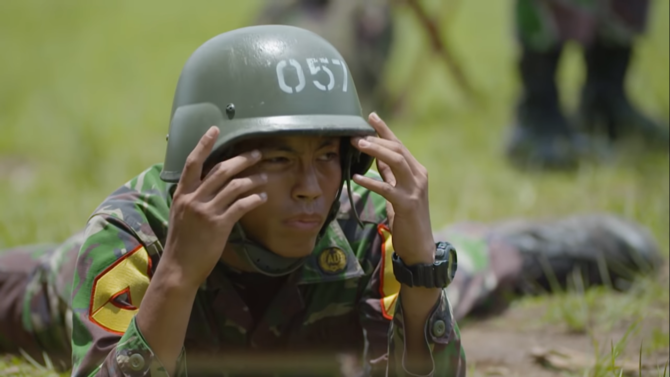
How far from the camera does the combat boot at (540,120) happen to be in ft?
22.8

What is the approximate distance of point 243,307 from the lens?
2814 mm

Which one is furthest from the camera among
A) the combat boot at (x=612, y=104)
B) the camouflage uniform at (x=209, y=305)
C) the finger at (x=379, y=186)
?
the combat boot at (x=612, y=104)

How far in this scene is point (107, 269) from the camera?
100.0 inches

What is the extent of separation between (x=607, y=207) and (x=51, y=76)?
7733mm

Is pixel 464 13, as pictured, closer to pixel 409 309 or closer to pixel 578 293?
→ pixel 578 293

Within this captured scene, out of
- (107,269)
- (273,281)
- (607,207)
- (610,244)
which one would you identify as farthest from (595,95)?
(107,269)

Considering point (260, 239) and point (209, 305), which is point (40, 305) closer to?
point (209, 305)

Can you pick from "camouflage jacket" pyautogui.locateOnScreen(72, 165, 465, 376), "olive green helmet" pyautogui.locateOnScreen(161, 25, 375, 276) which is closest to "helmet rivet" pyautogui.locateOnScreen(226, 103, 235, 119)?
"olive green helmet" pyautogui.locateOnScreen(161, 25, 375, 276)

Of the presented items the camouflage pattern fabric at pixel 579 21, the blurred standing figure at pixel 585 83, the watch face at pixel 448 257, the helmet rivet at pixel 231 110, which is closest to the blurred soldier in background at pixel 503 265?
the helmet rivet at pixel 231 110

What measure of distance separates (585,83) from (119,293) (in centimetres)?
546

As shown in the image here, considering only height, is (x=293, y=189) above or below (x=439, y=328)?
above

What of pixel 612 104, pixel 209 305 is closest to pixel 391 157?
pixel 209 305

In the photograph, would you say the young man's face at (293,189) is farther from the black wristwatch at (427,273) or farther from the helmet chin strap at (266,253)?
the black wristwatch at (427,273)

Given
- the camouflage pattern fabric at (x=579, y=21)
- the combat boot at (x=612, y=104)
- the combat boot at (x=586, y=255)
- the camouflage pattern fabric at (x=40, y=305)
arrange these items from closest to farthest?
the camouflage pattern fabric at (x=40, y=305) < the combat boot at (x=586, y=255) < the camouflage pattern fabric at (x=579, y=21) < the combat boot at (x=612, y=104)
